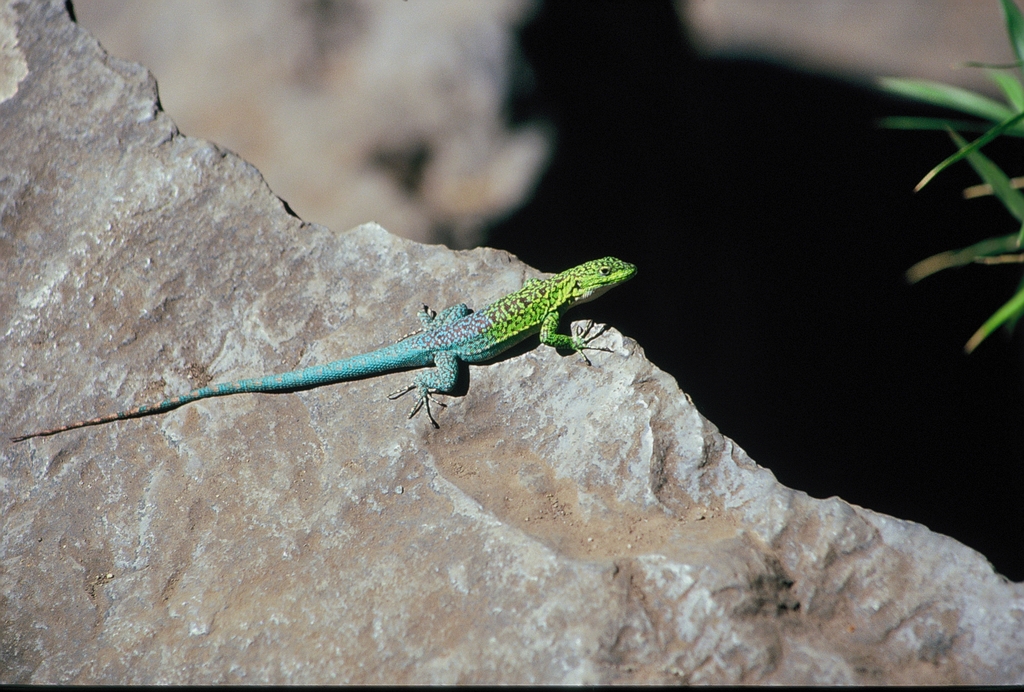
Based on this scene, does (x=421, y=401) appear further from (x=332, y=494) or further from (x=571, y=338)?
(x=571, y=338)

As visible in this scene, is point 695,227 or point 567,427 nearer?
point 567,427

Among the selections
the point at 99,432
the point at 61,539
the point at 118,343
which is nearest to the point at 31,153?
the point at 118,343

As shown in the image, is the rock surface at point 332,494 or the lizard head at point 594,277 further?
the lizard head at point 594,277

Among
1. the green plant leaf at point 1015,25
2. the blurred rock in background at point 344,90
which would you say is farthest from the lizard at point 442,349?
the green plant leaf at point 1015,25

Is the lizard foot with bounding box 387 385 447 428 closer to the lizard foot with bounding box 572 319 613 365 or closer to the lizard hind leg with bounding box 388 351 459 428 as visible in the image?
the lizard hind leg with bounding box 388 351 459 428

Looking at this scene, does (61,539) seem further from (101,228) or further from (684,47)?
(684,47)

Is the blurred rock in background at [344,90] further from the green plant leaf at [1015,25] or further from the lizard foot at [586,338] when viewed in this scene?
the green plant leaf at [1015,25]

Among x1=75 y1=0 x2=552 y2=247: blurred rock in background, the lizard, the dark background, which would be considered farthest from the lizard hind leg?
x1=75 y1=0 x2=552 y2=247: blurred rock in background
